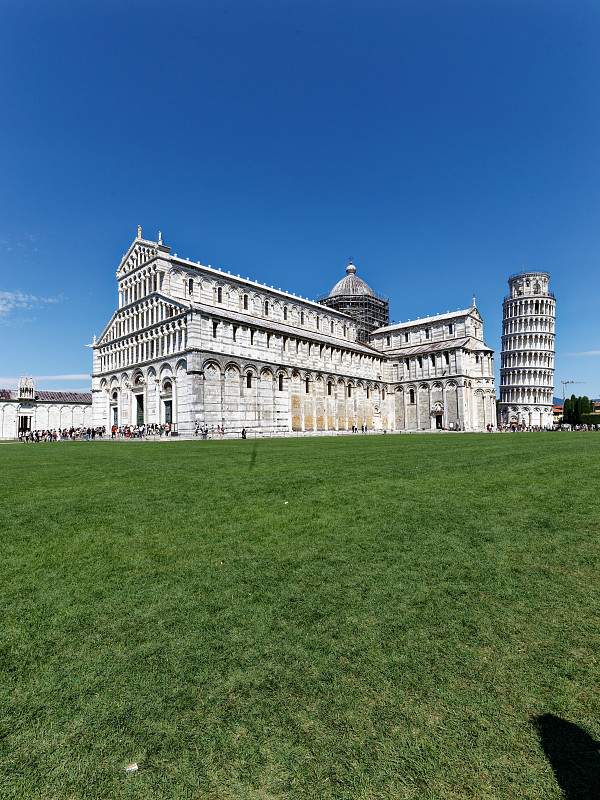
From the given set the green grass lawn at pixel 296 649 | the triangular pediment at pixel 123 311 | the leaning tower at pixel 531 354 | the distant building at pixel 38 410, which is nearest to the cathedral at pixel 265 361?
the triangular pediment at pixel 123 311

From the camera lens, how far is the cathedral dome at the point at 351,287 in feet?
251

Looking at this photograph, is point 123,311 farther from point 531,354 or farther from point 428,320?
point 531,354

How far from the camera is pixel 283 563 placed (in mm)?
5566

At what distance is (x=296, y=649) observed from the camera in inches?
148

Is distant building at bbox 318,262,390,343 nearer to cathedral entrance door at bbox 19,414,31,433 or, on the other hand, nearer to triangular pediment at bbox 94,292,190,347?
triangular pediment at bbox 94,292,190,347

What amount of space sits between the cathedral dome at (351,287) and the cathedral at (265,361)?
1.89 m

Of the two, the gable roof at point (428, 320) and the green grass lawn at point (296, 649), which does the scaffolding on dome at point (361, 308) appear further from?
the green grass lawn at point (296, 649)

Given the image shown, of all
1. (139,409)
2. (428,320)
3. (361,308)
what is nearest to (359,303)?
(361,308)

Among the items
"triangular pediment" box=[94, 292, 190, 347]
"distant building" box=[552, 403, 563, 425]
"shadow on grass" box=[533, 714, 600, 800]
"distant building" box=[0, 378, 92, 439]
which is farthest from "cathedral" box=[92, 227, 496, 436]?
"distant building" box=[552, 403, 563, 425]

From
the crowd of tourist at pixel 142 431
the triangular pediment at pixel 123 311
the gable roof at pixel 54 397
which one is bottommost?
the crowd of tourist at pixel 142 431

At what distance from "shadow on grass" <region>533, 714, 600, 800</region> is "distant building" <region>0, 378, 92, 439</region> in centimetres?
7994

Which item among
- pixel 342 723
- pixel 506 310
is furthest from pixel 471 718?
pixel 506 310

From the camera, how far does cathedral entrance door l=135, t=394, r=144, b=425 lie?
47438 millimetres

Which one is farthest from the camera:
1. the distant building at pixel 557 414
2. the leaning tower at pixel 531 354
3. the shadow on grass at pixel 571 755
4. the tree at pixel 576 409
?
the distant building at pixel 557 414
